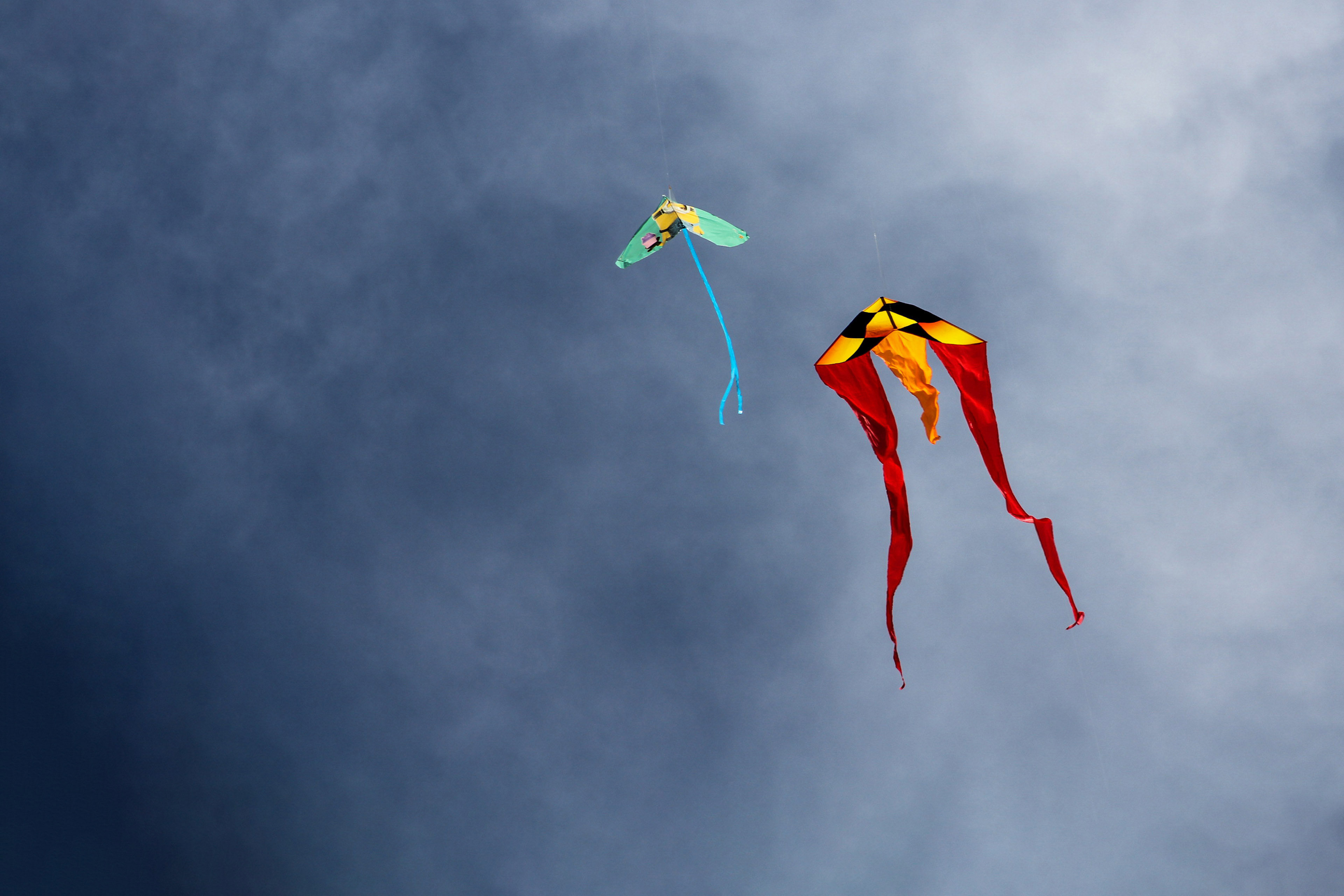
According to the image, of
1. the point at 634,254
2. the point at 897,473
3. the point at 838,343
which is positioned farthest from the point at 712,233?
the point at 897,473

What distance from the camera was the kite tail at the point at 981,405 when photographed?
12023 millimetres

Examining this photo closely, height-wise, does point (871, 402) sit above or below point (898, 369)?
below

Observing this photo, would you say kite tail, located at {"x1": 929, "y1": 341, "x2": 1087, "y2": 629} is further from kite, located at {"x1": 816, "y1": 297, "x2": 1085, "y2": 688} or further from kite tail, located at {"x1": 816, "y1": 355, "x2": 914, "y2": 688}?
kite tail, located at {"x1": 816, "y1": 355, "x2": 914, "y2": 688}

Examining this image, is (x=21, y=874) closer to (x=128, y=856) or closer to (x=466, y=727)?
(x=128, y=856)

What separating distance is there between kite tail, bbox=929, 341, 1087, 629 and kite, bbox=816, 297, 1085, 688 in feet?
0.03

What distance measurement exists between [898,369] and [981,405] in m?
1.18

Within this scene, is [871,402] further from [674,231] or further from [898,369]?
[674,231]

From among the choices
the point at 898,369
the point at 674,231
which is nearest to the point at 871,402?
the point at 898,369

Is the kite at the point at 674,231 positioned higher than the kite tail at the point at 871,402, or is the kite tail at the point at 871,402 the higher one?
the kite at the point at 674,231

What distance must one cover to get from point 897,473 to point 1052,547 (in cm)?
205

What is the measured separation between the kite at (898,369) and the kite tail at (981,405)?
1 centimetres

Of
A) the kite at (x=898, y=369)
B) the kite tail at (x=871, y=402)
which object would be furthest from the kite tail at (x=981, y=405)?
the kite tail at (x=871, y=402)

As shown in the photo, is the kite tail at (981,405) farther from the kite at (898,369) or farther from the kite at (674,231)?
the kite at (674,231)

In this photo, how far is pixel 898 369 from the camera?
13383 mm
